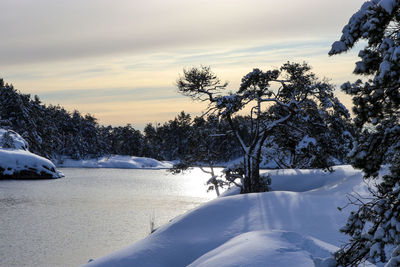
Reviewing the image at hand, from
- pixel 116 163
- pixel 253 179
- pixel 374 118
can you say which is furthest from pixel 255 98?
pixel 116 163

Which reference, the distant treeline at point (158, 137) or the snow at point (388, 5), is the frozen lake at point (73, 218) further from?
the snow at point (388, 5)

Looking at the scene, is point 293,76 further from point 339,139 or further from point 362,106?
point 362,106

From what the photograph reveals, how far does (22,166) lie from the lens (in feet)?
165

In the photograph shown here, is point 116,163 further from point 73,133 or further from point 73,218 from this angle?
point 73,218

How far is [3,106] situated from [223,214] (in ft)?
230

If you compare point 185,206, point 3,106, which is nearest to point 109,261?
point 185,206

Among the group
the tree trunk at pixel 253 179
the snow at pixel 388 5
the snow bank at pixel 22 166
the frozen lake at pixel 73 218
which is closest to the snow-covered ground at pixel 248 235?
the snow at pixel 388 5

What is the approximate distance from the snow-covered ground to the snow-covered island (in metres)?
43.6

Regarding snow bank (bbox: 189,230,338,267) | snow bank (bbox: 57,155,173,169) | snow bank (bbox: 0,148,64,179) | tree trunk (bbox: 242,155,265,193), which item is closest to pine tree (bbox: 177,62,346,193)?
tree trunk (bbox: 242,155,265,193)

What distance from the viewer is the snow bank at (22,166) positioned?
49250 mm

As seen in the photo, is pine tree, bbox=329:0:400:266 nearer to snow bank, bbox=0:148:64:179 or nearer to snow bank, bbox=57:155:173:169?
snow bank, bbox=0:148:64:179

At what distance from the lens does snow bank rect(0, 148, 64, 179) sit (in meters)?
49.2

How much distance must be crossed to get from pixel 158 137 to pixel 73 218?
84878mm

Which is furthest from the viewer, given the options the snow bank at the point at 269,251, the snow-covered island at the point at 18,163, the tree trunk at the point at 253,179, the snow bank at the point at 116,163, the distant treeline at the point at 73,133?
the snow bank at the point at 116,163
